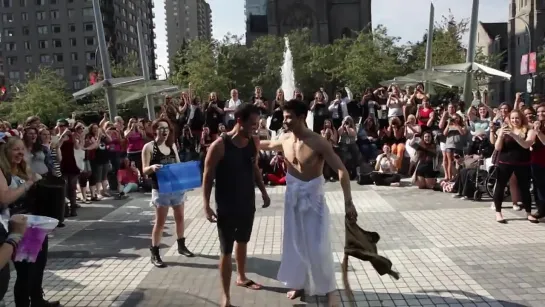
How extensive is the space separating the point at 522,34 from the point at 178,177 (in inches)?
2760

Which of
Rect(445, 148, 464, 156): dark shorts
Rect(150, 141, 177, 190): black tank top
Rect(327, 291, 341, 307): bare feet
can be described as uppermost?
Rect(150, 141, 177, 190): black tank top

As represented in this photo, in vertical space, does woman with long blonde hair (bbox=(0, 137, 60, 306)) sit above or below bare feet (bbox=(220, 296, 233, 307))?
above

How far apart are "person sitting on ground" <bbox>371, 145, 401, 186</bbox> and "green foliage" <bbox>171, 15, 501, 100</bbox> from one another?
3614 centimetres

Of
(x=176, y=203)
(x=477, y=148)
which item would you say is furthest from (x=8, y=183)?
(x=477, y=148)

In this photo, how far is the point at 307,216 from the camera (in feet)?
16.8

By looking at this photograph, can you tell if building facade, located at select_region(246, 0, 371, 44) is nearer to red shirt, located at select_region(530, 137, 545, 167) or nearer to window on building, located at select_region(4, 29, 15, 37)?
window on building, located at select_region(4, 29, 15, 37)

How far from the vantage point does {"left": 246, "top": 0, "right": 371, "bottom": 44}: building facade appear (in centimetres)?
7319

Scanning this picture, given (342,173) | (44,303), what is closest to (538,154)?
(342,173)

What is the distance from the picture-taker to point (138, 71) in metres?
63.0

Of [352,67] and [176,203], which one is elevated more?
[352,67]

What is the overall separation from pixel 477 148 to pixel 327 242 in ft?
27.2

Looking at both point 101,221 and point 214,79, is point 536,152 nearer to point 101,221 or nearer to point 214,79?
point 101,221

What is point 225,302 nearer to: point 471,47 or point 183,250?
point 183,250

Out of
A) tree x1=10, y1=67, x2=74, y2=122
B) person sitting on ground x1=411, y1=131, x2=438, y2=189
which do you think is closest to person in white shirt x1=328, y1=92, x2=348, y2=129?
person sitting on ground x1=411, y1=131, x2=438, y2=189
